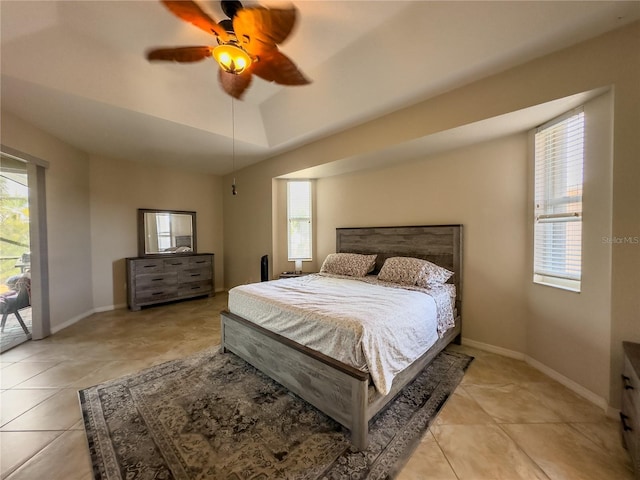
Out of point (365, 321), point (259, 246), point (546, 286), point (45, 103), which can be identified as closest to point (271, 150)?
point (259, 246)

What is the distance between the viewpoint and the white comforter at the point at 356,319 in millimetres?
1550

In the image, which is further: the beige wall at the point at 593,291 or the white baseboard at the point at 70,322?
the white baseboard at the point at 70,322

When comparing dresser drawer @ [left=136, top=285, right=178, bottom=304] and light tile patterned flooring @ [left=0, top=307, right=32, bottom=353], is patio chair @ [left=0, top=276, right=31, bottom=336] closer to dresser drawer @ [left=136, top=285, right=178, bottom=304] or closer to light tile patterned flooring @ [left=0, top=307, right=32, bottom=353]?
light tile patterned flooring @ [left=0, top=307, right=32, bottom=353]

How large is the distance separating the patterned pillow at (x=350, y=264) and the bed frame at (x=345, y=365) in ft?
0.59

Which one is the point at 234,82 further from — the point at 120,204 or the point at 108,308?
the point at 108,308

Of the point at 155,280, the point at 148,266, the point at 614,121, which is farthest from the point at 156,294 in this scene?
the point at 614,121

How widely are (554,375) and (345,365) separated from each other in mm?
2057

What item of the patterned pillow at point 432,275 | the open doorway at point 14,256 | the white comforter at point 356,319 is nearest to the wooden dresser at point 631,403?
the white comforter at point 356,319

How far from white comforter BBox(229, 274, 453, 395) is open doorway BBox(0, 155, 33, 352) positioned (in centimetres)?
261

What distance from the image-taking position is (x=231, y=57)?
1.73 metres

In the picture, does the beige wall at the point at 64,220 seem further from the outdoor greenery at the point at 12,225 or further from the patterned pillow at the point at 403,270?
the patterned pillow at the point at 403,270

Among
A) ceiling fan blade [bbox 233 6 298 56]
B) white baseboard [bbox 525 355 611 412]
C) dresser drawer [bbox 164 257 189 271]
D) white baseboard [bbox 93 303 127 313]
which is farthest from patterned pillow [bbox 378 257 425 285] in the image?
white baseboard [bbox 93 303 127 313]

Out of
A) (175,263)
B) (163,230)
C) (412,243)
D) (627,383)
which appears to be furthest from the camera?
(163,230)

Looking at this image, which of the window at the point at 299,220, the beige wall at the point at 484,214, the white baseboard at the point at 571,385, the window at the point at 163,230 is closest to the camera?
the white baseboard at the point at 571,385
